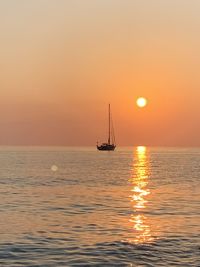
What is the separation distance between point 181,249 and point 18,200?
1009 inches

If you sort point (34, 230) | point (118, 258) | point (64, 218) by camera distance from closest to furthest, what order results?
point (118, 258) < point (34, 230) < point (64, 218)

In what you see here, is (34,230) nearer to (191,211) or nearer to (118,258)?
(118,258)

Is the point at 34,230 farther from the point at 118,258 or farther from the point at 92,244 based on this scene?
the point at 118,258

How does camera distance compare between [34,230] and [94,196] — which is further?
[94,196]

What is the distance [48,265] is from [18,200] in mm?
26259

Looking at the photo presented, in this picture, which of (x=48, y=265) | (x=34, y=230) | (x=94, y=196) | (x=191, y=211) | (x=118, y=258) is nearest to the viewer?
(x=48, y=265)

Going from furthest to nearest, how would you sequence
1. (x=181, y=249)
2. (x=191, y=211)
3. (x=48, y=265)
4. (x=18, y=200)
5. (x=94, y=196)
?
(x=94, y=196) < (x=18, y=200) < (x=191, y=211) < (x=181, y=249) < (x=48, y=265)

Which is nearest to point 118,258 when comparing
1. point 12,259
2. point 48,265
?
point 48,265

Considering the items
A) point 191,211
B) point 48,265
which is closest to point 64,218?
point 191,211

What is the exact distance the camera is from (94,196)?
5166 cm

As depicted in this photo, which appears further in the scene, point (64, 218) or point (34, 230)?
point (64, 218)

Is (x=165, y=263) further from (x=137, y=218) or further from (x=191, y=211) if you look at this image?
(x=191, y=211)

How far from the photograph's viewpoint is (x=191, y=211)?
3828 cm

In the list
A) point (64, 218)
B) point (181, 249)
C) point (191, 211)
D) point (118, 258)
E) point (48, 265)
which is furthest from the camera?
point (191, 211)
